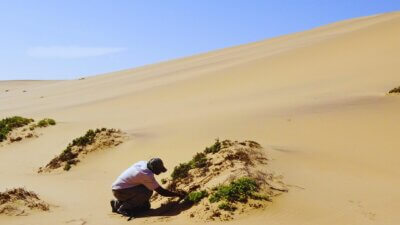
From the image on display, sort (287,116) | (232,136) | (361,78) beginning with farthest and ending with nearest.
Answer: (361,78)
(287,116)
(232,136)

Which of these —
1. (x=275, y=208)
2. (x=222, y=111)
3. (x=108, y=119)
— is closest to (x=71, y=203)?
(x=275, y=208)

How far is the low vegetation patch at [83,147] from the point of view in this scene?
37.7 ft

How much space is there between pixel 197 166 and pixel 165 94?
15.1 m

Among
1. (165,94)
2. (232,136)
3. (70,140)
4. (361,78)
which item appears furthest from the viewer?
(165,94)

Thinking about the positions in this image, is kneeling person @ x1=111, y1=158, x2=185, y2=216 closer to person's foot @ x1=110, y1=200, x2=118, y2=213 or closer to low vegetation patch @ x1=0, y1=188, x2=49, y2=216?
person's foot @ x1=110, y1=200, x2=118, y2=213

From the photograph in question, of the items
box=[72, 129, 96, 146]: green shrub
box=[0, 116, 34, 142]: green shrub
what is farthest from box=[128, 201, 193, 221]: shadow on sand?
box=[0, 116, 34, 142]: green shrub

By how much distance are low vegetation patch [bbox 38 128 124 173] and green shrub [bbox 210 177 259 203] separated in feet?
18.2

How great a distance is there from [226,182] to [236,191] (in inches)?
16.7

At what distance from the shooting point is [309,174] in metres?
7.80

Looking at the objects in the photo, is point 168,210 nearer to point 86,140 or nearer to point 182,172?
point 182,172

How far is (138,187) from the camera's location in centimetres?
687

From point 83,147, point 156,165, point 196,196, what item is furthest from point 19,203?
point 83,147

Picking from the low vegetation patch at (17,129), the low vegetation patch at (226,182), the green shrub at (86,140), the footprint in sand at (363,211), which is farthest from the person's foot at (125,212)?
the low vegetation patch at (17,129)

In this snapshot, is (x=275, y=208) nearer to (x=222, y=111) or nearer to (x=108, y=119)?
→ (x=222, y=111)
